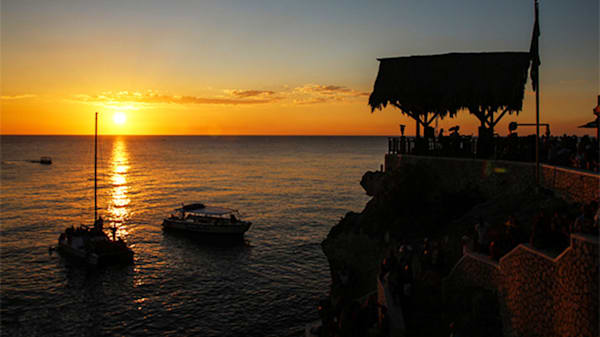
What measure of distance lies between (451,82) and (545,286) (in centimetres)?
1785

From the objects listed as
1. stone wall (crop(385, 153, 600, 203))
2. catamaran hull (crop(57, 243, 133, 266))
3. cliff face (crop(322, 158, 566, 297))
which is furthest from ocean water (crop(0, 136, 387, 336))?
stone wall (crop(385, 153, 600, 203))

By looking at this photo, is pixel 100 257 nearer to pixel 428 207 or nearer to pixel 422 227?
pixel 422 227

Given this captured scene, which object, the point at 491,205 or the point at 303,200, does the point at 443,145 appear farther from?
the point at 303,200

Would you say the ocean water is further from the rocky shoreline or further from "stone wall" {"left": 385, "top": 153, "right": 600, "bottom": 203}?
"stone wall" {"left": 385, "top": 153, "right": 600, "bottom": 203}

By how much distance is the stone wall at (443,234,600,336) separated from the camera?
8.73 meters

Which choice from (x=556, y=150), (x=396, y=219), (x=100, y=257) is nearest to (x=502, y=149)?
(x=556, y=150)

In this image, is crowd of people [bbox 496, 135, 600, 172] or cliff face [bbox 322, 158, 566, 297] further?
cliff face [bbox 322, 158, 566, 297]

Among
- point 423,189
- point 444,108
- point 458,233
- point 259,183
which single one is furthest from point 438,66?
point 259,183

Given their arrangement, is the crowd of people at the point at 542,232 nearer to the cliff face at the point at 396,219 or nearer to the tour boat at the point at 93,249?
the cliff face at the point at 396,219

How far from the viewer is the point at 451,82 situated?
25609 millimetres

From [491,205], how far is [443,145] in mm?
6134

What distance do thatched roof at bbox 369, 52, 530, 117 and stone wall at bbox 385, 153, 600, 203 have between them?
3.92 meters

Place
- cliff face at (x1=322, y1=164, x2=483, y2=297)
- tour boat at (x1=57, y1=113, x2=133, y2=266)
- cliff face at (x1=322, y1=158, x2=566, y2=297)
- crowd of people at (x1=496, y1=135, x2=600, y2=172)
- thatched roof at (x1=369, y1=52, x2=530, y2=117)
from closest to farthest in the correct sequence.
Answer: crowd of people at (x1=496, y1=135, x2=600, y2=172) < cliff face at (x1=322, y1=158, x2=566, y2=297) < cliff face at (x1=322, y1=164, x2=483, y2=297) < thatched roof at (x1=369, y1=52, x2=530, y2=117) < tour boat at (x1=57, y1=113, x2=133, y2=266)

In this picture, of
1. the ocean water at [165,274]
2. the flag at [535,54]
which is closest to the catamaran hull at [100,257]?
the ocean water at [165,274]
